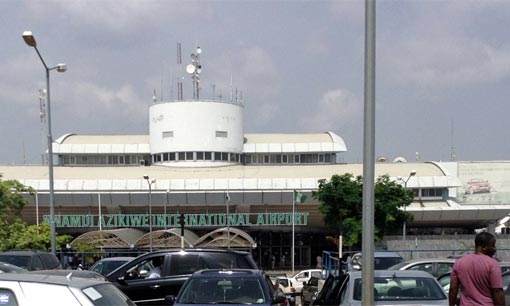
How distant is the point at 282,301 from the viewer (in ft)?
38.8

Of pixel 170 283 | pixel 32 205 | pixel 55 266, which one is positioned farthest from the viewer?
pixel 32 205

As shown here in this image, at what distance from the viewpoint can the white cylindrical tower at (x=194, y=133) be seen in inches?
2704

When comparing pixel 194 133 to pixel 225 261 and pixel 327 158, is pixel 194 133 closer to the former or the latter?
pixel 327 158

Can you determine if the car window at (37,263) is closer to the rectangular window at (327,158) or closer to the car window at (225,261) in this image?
the car window at (225,261)

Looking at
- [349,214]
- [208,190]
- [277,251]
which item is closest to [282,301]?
[349,214]

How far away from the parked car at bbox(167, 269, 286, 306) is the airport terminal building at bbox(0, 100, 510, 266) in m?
42.6

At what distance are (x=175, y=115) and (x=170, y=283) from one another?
178 feet

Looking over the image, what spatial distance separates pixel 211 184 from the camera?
207ft

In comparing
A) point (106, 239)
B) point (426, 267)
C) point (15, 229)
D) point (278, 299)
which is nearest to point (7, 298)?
point (278, 299)

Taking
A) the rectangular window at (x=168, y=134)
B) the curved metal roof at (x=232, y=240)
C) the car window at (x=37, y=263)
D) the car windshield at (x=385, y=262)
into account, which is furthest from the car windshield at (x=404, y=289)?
the rectangular window at (x=168, y=134)

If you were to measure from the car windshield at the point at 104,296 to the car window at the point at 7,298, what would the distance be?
1.96 ft

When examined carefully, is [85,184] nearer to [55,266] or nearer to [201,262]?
[55,266]

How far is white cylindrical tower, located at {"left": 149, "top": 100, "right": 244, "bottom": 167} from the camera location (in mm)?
68688

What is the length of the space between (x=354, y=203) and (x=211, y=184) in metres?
16.2
